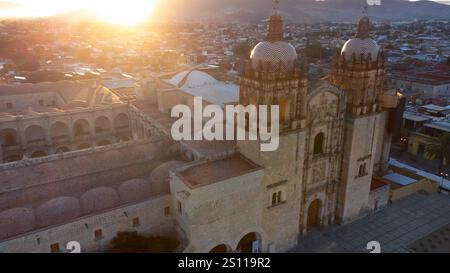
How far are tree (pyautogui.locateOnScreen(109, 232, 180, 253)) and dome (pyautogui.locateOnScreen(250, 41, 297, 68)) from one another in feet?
42.5

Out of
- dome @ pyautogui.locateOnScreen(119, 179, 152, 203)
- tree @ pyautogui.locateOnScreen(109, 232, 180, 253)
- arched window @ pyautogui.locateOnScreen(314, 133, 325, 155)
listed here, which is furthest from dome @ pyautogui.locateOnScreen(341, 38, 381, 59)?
tree @ pyautogui.locateOnScreen(109, 232, 180, 253)

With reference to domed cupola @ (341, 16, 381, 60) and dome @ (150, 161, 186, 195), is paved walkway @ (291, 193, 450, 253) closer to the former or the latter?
dome @ (150, 161, 186, 195)

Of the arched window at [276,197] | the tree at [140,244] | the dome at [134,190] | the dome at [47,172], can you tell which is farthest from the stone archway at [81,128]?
the arched window at [276,197]

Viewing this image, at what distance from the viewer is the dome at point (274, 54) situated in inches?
909

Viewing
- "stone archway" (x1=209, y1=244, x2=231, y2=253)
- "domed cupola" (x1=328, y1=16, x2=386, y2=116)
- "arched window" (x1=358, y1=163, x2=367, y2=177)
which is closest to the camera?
"stone archway" (x1=209, y1=244, x2=231, y2=253)

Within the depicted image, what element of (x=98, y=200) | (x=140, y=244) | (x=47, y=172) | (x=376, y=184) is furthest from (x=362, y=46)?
(x=47, y=172)

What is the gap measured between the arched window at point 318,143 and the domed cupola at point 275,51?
646 cm

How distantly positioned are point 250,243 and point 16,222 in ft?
49.7

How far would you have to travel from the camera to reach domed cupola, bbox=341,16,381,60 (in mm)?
27344

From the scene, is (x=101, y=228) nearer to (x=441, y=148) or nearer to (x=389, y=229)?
(x=389, y=229)

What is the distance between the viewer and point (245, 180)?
22.9 meters
